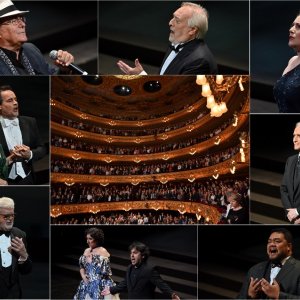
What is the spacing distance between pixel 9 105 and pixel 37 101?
0.16 m

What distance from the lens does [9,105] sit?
365 inches

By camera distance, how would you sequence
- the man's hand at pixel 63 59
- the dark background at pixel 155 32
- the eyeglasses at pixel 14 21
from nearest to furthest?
the man's hand at pixel 63 59 < the eyeglasses at pixel 14 21 < the dark background at pixel 155 32

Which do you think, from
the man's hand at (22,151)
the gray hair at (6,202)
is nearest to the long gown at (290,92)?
the man's hand at (22,151)

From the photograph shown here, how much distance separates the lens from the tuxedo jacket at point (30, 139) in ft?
30.5

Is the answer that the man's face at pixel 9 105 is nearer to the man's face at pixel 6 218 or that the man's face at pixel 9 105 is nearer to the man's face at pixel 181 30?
the man's face at pixel 6 218

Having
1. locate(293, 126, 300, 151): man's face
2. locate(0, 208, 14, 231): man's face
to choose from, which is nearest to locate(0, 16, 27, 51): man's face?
locate(0, 208, 14, 231): man's face

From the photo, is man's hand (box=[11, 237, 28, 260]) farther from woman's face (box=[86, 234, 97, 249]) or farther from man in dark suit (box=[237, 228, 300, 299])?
man in dark suit (box=[237, 228, 300, 299])

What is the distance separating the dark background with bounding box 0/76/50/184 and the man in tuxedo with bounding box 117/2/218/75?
48 cm

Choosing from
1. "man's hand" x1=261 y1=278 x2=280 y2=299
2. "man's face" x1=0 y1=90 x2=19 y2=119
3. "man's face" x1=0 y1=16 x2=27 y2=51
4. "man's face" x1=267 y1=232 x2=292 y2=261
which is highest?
"man's face" x1=0 y1=16 x2=27 y2=51

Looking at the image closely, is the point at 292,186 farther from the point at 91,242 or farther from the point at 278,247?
the point at 91,242

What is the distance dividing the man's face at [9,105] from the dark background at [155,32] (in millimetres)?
1673

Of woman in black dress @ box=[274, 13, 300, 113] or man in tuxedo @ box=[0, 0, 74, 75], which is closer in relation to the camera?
woman in black dress @ box=[274, 13, 300, 113]

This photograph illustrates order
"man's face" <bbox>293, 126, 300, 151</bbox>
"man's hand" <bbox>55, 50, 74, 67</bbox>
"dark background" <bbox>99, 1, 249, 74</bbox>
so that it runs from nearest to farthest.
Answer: "man's hand" <bbox>55, 50, 74, 67</bbox>, "man's face" <bbox>293, 126, 300, 151</bbox>, "dark background" <bbox>99, 1, 249, 74</bbox>

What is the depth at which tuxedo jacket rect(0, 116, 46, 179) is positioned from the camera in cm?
928
